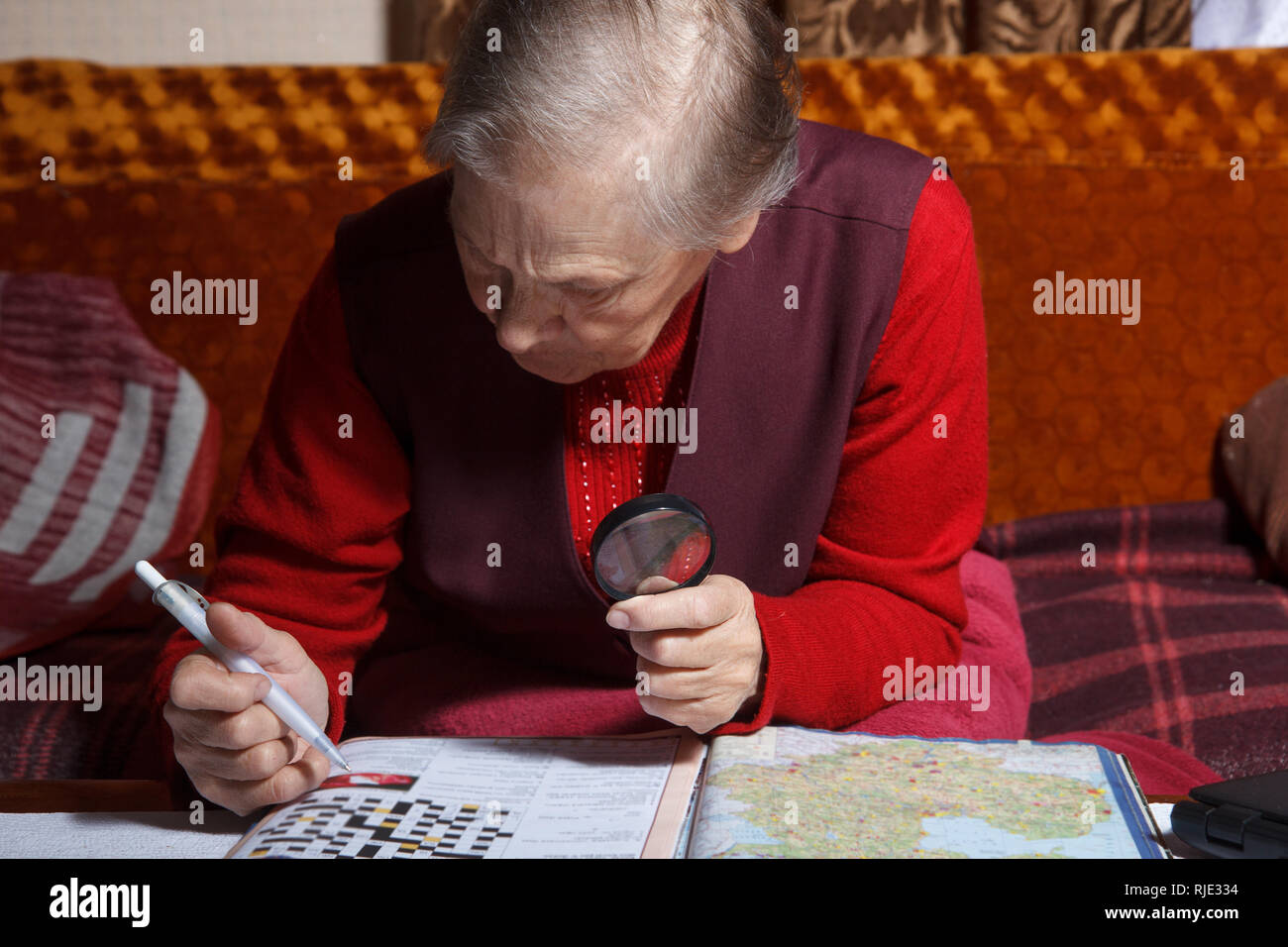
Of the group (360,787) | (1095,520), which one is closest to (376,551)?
(360,787)

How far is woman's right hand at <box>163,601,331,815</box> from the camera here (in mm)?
849

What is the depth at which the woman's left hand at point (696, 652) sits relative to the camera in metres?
0.86

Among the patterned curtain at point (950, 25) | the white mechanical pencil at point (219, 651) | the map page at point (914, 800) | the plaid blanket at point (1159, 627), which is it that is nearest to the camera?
the map page at point (914, 800)

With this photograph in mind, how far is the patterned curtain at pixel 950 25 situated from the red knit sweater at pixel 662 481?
105cm

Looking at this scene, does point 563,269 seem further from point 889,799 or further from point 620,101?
point 889,799

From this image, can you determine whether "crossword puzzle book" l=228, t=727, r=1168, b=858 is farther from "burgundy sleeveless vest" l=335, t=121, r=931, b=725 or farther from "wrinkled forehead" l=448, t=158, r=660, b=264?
"wrinkled forehead" l=448, t=158, r=660, b=264

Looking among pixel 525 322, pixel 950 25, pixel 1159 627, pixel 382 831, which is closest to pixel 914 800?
pixel 382 831

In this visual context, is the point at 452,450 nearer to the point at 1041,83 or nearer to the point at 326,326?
the point at 326,326

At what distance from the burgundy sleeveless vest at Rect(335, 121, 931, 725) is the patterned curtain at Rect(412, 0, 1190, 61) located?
3.49 feet

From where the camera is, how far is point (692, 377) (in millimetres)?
1117

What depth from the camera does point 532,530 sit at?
1.14m

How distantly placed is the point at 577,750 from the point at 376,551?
36 centimetres

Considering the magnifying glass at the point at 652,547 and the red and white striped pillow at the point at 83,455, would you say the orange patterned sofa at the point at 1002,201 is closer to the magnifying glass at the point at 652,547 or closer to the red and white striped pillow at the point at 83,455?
the red and white striped pillow at the point at 83,455

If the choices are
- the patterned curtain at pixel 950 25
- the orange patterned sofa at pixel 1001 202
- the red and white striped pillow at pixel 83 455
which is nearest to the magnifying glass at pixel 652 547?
the red and white striped pillow at pixel 83 455
